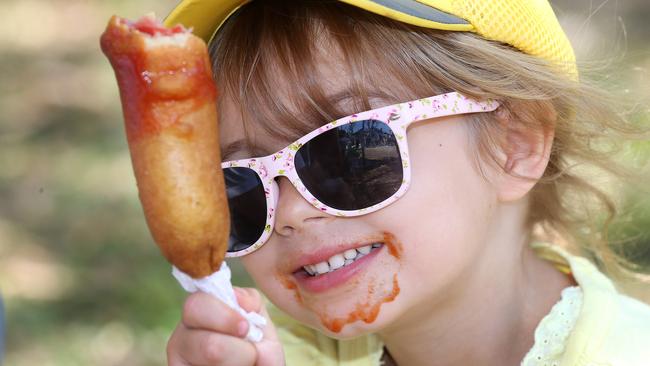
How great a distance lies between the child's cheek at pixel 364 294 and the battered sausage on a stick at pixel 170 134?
558mm

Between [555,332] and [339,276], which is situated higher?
[339,276]

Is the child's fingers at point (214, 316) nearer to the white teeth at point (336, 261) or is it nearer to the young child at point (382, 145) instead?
→ the young child at point (382, 145)

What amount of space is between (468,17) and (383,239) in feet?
1.61

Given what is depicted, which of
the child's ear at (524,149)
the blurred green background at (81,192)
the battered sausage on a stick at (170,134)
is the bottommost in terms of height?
the blurred green background at (81,192)

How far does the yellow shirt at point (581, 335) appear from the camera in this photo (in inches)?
80.7

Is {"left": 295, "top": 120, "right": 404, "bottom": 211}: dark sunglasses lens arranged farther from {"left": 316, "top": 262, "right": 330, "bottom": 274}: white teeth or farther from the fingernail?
the fingernail

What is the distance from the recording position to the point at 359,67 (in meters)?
1.86

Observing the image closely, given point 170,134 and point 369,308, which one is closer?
point 170,134

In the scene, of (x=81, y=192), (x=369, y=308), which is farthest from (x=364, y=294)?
(x=81, y=192)

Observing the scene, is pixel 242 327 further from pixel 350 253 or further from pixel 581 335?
pixel 581 335

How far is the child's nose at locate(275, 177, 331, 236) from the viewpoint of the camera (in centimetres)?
185

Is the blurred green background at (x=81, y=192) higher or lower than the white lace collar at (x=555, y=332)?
lower

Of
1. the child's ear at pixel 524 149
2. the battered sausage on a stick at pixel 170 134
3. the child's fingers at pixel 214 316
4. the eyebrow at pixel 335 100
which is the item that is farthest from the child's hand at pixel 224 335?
the child's ear at pixel 524 149

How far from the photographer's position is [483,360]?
230 cm
